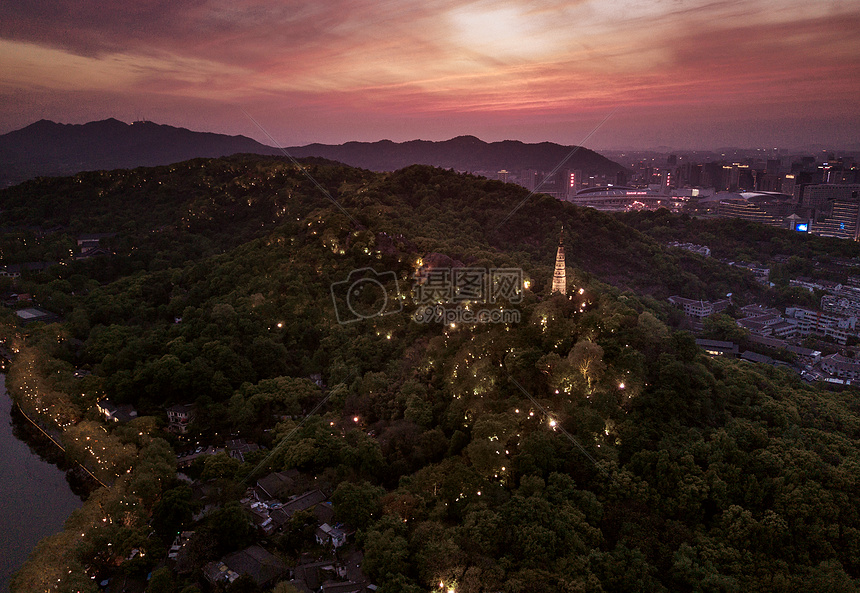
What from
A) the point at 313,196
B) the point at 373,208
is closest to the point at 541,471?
the point at 373,208

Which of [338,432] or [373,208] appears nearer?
[338,432]

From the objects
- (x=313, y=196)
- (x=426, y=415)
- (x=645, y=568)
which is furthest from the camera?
(x=313, y=196)

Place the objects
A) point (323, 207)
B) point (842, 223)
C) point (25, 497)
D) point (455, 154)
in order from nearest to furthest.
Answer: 1. point (25, 497)
2. point (323, 207)
3. point (842, 223)
4. point (455, 154)

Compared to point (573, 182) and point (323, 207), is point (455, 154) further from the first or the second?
point (323, 207)

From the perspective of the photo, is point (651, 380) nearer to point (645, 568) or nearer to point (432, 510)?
point (645, 568)

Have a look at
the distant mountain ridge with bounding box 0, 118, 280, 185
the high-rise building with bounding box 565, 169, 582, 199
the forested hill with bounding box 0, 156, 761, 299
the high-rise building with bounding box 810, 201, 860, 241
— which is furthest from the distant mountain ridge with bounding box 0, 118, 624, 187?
the high-rise building with bounding box 810, 201, 860, 241

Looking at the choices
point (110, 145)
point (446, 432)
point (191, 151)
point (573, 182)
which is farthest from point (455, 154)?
point (446, 432)
